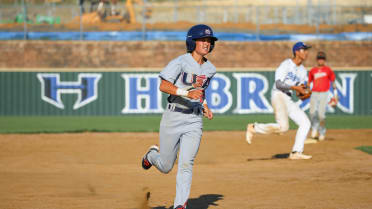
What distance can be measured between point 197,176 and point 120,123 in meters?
12.1

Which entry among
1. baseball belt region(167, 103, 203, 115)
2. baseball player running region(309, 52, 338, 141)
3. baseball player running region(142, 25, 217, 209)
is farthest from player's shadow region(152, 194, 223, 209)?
baseball player running region(309, 52, 338, 141)

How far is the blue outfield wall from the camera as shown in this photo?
25.8 meters

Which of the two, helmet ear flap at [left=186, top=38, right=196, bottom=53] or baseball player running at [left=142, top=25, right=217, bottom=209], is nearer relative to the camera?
baseball player running at [left=142, top=25, right=217, bottom=209]

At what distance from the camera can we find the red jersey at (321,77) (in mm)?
17383

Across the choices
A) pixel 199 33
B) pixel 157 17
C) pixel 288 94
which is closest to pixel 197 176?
pixel 288 94

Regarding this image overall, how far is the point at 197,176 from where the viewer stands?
11.2m

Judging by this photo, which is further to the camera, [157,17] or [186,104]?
[157,17]

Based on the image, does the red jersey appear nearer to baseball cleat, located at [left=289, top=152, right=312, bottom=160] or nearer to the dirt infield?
the dirt infield

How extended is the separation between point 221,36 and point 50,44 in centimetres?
774

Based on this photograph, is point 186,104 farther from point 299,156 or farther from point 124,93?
point 124,93

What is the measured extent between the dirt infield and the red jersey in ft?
4.66

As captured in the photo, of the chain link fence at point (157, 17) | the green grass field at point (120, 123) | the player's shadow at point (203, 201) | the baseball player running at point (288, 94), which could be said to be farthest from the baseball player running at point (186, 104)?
the chain link fence at point (157, 17)

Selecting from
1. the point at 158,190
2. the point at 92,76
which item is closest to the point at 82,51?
the point at 92,76

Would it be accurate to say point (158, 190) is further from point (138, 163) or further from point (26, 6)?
point (26, 6)
